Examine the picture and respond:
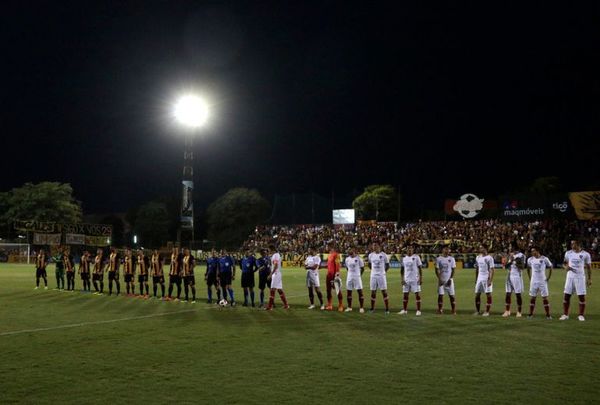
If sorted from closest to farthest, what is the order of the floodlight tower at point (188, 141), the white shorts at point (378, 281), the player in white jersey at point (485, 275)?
the player in white jersey at point (485, 275) → the white shorts at point (378, 281) → the floodlight tower at point (188, 141)

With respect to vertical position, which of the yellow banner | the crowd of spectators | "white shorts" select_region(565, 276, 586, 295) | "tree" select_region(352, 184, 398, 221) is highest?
"tree" select_region(352, 184, 398, 221)

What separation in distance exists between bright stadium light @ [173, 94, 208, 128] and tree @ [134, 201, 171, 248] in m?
72.5

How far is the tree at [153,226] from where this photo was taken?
364ft

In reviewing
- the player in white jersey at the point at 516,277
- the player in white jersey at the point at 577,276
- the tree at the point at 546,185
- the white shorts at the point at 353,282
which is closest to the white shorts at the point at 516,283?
the player in white jersey at the point at 516,277

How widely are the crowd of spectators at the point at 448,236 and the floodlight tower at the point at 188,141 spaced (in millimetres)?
6870

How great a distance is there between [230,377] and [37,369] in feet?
10.9

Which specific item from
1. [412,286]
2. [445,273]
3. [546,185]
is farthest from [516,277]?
[546,185]

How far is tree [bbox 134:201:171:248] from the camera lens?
111 meters

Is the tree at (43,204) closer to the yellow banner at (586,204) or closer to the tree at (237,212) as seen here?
the tree at (237,212)

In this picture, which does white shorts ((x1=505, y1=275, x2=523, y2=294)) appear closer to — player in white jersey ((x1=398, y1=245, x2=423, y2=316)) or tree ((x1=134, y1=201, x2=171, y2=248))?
player in white jersey ((x1=398, y1=245, x2=423, y2=316))

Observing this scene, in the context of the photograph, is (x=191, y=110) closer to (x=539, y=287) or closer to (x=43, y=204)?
(x=539, y=287)

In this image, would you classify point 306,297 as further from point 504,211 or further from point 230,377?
point 504,211

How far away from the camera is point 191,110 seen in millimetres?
38156

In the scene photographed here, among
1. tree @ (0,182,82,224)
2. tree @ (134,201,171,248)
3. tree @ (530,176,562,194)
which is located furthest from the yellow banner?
tree @ (134,201,171,248)
